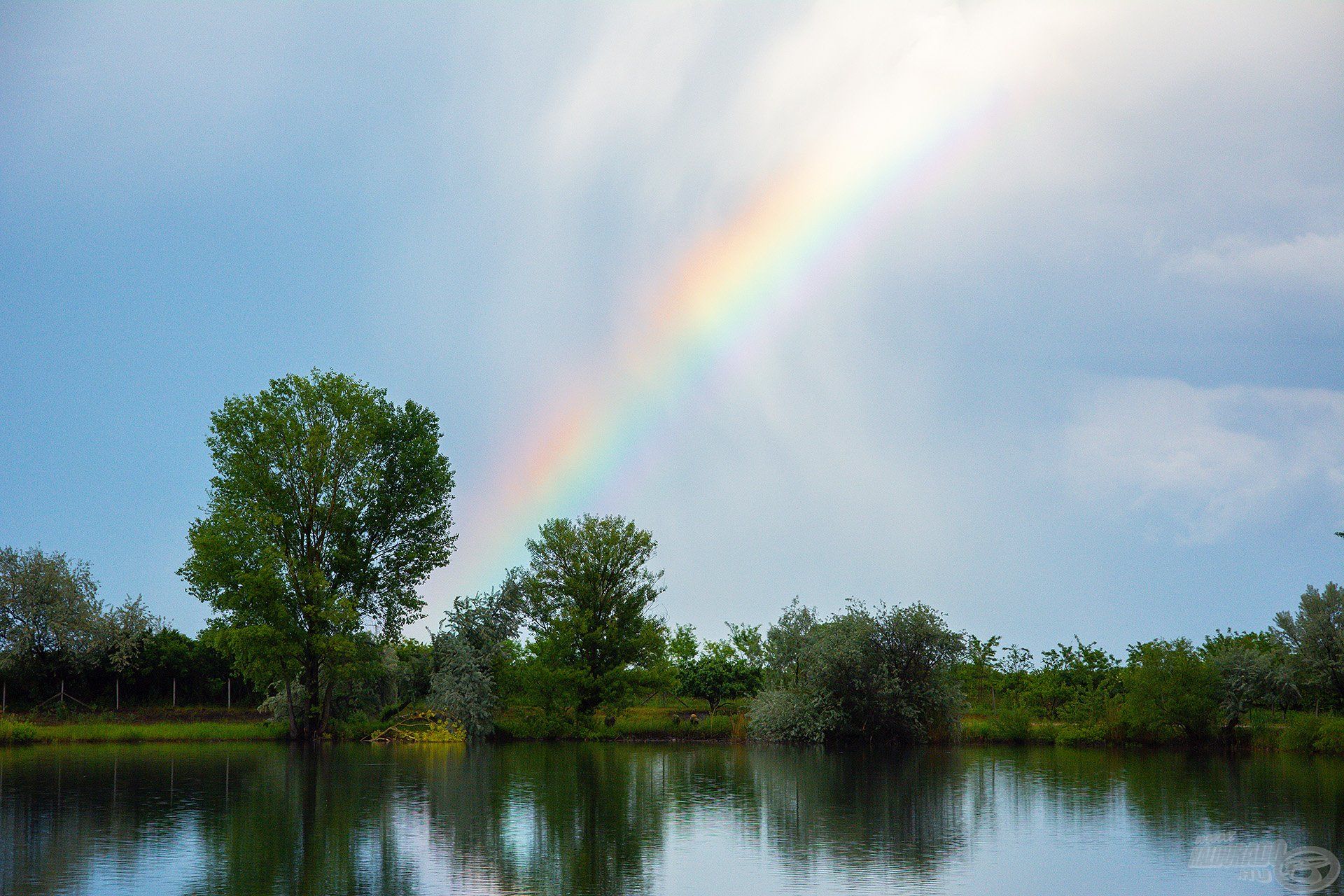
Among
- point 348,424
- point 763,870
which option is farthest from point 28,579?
point 763,870

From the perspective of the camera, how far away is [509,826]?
59.3 feet

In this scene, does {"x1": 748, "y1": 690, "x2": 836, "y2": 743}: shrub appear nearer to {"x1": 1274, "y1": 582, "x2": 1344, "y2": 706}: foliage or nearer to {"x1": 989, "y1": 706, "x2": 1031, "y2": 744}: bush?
{"x1": 989, "y1": 706, "x2": 1031, "y2": 744}: bush

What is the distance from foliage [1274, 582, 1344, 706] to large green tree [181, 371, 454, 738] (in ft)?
116

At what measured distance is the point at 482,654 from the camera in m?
50.1

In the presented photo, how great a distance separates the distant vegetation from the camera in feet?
136

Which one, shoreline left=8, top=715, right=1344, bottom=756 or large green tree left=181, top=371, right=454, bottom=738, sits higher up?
large green tree left=181, top=371, right=454, bottom=738

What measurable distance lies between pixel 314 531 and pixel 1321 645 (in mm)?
39980

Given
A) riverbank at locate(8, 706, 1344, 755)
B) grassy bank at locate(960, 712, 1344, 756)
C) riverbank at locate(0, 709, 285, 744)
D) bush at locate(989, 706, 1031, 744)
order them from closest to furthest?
grassy bank at locate(960, 712, 1344, 756)
riverbank at locate(8, 706, 1344, 755)
riverbank at locate(0, 709, 285, 744)
bush at locate(989, 706, 1031, 744)

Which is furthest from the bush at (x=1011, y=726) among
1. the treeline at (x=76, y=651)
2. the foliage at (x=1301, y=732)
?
the treeline at (x=76, y=651)

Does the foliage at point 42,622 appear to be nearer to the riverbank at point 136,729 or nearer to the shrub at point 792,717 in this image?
the riverbank at point 136,729

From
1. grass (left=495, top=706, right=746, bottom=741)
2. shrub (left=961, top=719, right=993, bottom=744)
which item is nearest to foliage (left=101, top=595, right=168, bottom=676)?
grass (left=495, top=706, right=746, bottom=741)

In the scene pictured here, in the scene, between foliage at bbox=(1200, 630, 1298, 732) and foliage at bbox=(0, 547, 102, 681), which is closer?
foliage at bbox=(1200, 630, 1298, 732)

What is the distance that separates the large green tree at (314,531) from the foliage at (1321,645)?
35.4 metres

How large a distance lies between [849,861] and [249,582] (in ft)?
111
